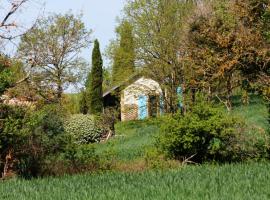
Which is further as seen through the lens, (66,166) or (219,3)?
(219,3)

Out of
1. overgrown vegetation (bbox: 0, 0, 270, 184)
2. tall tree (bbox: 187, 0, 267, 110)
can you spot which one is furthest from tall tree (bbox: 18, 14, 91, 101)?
tall tree (bbox: 187, 0, 267, 110)

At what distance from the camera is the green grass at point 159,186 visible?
930 cm

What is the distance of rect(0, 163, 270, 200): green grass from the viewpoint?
30.5 ft

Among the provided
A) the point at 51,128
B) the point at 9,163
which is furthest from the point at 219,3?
the point at 9,163

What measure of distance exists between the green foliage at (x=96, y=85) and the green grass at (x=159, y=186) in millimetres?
31009

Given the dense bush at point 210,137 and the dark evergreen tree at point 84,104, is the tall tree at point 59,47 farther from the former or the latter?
the dense bush at point 210,137

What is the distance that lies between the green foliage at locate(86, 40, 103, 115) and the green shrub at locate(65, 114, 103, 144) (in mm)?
9458

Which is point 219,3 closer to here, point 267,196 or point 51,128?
point 51,128

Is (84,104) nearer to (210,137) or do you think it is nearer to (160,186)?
(210,137)

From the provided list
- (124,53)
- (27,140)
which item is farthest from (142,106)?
(27,140)

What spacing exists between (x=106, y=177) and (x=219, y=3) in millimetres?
15240

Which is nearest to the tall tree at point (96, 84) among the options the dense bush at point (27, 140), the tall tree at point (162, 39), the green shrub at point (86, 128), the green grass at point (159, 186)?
the green shrub at point (86, 128)

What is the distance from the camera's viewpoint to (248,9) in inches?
885

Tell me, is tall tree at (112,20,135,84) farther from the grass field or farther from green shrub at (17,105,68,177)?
the grass field
